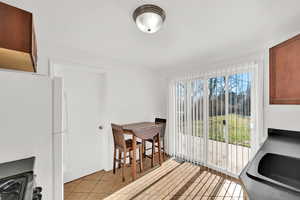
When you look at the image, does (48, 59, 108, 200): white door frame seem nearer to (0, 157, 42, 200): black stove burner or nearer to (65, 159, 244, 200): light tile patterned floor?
(0, 157, 42, 200): black stove burner

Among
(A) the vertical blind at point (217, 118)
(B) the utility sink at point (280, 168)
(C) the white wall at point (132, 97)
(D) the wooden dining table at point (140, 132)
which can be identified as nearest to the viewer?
(B) the utility sink at point (280, 168)

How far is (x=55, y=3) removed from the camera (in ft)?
3.86

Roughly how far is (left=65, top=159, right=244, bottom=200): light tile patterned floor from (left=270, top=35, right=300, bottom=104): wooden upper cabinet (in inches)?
63.1

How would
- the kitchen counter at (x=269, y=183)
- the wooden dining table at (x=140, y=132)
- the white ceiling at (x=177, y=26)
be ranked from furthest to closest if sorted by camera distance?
the wooden dining table at (x=140, y=132) < the white ceiling at (x=177, y=26) < the kitchen counter at (x=269, y=183)

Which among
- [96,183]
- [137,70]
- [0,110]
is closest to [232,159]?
[96,183]

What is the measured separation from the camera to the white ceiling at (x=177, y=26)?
3.90 ft

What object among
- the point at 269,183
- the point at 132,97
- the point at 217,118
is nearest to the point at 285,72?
the point at 269,183

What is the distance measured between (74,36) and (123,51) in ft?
2.52

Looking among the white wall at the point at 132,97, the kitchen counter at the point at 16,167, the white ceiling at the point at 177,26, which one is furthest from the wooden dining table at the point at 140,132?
the kitchen counter at the point at 16,167

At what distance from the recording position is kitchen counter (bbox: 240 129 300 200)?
724 millimetres

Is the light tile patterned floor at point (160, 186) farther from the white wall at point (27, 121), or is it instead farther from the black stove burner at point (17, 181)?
the black stove burner at point (17, 181)

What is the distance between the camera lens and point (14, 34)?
0.91 metres

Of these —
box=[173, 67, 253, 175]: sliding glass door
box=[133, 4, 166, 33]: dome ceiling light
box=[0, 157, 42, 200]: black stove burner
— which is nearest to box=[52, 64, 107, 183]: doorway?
box=[0, 157, 42, 200]: black stove burner

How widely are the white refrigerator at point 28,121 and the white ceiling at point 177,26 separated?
2.45 ft
